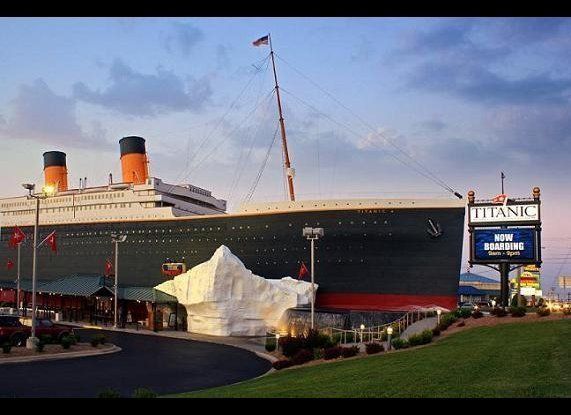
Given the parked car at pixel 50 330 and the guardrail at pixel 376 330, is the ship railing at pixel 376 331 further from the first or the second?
the parked car at pixel 50 330

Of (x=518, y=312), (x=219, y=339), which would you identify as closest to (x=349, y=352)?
(x=518, y=312)

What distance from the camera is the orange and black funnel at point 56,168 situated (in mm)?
69312

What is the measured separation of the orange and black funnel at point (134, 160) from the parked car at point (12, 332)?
35.4 m

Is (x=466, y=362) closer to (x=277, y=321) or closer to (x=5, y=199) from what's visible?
(x=277, y=321)

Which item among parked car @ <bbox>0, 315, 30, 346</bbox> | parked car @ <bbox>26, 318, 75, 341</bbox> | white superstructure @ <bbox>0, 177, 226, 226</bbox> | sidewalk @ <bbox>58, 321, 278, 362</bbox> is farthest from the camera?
white superstructure @ <bbox>0, 177, 226, 226</bbox>

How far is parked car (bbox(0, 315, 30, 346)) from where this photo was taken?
2769cm

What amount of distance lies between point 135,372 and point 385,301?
23966 mm

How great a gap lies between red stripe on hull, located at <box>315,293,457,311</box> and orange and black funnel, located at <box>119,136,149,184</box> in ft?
101

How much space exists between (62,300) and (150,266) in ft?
37.7

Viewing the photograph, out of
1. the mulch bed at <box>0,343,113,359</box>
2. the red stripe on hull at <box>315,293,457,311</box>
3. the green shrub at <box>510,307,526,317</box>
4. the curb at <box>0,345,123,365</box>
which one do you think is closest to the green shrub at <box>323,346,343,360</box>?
the green shrub at <box>510,307,526,317</box>

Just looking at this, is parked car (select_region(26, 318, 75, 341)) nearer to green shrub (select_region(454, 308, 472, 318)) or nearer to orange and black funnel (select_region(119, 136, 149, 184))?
green shrub (select_region(454, 308, 472, 318))

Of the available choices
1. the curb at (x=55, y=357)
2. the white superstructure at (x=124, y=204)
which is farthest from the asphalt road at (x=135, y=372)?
the white superstructure at (x=124, y=204)
